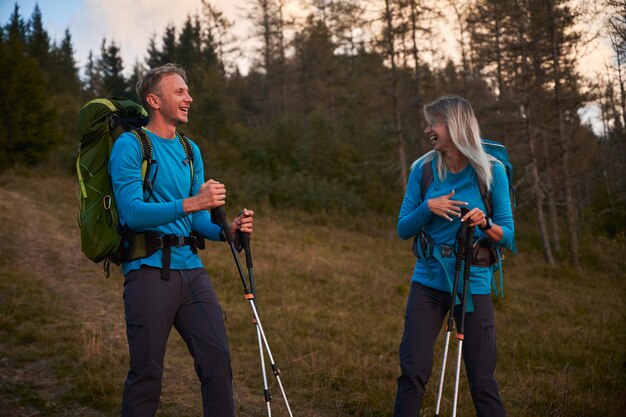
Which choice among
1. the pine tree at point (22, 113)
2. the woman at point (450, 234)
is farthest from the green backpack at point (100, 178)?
the pine tree at point (22, 113)

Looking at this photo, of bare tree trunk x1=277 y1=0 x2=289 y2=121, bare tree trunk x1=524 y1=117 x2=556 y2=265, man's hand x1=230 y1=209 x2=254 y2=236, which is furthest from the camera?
bare tree trunk x1=277 y1=0 x2=289 y2=121

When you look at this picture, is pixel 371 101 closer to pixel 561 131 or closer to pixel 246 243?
pixel 561 131

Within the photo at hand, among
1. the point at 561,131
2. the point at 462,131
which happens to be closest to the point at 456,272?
the point at 462,131

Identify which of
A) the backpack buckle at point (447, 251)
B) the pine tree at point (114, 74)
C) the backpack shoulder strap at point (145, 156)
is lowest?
the backpack buckle at point (447, 251)

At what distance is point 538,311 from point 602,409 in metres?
6.86

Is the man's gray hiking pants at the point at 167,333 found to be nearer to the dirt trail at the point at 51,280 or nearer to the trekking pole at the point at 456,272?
the trekking pole at the point at 456,272

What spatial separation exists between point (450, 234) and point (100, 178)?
2.27 metres

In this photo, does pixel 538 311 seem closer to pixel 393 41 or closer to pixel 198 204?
pixel 198 204

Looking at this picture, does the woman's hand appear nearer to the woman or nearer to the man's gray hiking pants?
the woman

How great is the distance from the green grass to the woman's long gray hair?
Result: 2.48m

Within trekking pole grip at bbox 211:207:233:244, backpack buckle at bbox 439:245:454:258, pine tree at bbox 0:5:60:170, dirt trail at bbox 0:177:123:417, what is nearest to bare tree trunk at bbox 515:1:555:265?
dirt trail at bbox 0:177:123:417

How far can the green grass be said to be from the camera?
574cm

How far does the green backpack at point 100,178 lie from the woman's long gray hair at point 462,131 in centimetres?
190

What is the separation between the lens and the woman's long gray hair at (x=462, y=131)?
3.76 metres
